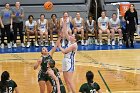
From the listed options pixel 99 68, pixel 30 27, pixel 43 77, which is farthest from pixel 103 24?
pixel 43 77

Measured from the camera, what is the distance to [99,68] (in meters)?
14.7

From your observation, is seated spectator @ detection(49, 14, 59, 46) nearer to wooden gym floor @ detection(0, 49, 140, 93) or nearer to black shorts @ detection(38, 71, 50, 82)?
wooden gym floor @ detection(0, 49, 140, 93)

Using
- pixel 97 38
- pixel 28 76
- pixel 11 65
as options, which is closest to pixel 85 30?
pixel 97 38

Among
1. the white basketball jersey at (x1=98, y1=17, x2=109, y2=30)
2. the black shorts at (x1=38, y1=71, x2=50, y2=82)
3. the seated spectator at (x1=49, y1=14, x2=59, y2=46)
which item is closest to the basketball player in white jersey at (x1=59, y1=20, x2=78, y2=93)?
the black shorts at (x1=38, y1=71, x2=50, y2=82)

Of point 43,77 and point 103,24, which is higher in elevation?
point 103,24

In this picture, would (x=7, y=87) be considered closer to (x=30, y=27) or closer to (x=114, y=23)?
(x=30, y=27)

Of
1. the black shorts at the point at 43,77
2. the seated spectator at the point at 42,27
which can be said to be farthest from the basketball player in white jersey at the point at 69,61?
the seated spectator at the point at 42,27

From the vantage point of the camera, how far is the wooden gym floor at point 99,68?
12.3 meters

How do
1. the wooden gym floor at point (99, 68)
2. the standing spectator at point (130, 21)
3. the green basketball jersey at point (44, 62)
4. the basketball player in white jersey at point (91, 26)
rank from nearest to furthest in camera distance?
the green basketball jersey at point (44, 62) < the wooden gym floor at point (99, 68) < the standing spectator at point (130, 21) < the basketball player in white jersey at point (91, 26)

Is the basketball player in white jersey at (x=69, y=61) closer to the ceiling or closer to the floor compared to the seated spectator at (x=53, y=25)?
closer to the floor

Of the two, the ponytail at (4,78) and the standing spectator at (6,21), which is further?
the standing spectator at (6,21)

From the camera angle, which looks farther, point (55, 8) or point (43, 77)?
point (55, 8)

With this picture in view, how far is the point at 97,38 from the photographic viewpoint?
19.6 m

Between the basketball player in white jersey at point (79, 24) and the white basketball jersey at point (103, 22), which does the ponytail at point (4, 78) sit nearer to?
the basketball player in white jersey at point (79, 24)
